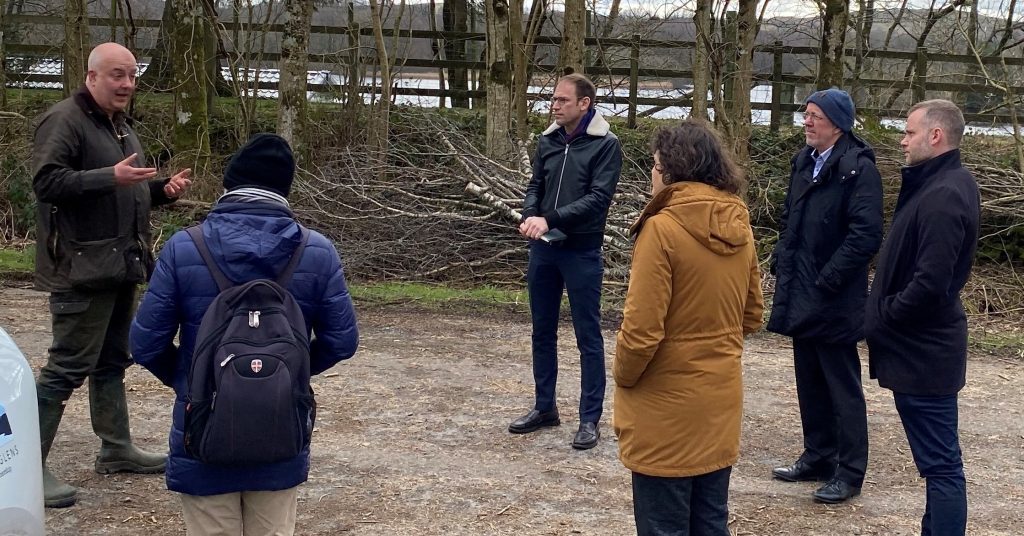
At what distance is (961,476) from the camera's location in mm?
4203

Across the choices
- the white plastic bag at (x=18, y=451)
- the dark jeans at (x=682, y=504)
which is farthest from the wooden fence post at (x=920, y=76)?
the white plastic bag at (x=18, y=451)

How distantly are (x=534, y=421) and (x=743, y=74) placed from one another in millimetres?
8913

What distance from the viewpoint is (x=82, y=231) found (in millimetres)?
4711

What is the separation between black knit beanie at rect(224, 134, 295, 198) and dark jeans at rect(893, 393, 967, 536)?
281cm

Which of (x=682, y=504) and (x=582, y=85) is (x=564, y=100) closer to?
(x=582, y=85)

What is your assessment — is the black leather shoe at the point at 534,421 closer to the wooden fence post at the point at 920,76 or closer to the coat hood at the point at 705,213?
the coat hood at the point at 705,213

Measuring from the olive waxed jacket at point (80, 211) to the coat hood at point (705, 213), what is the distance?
2.62 m

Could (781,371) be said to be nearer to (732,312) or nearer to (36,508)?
(732,312)

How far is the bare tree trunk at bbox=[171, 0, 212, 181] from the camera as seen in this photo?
1463 cm

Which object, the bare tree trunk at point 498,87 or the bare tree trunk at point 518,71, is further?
the bare tree trunk at point 518,71

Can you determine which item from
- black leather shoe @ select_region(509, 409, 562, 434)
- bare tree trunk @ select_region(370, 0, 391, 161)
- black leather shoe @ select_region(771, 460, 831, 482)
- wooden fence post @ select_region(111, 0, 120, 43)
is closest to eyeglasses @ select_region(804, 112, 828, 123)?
black leather shoe @ select_region(771, 460, 831, 482)

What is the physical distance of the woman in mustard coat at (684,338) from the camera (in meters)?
3.43

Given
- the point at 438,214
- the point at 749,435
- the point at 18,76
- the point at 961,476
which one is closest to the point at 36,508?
the point at 961,476

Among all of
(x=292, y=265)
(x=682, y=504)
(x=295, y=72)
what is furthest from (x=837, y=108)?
(x=295, y=72)
